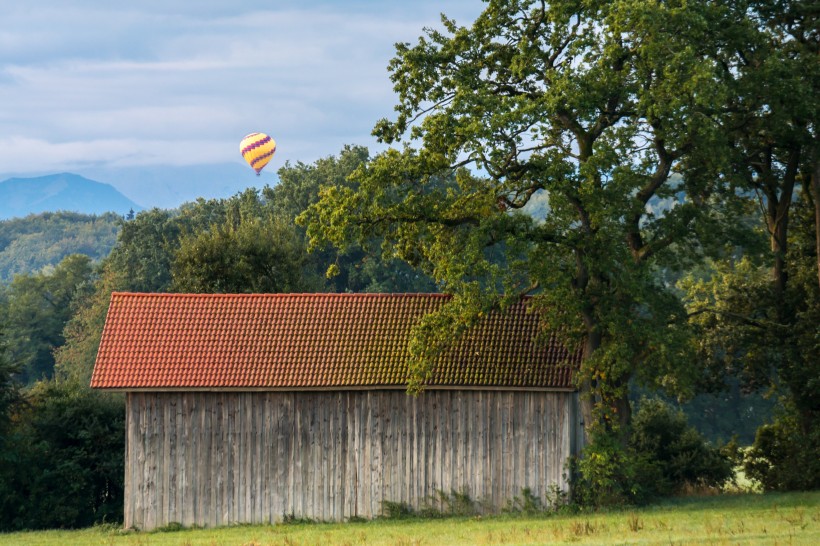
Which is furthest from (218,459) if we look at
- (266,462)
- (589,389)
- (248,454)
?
(589,389)

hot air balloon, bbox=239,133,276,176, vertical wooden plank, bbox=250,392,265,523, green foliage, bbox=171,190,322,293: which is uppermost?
hot air balloon, bbox=239,133,276,176

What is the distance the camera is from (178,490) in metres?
28.3

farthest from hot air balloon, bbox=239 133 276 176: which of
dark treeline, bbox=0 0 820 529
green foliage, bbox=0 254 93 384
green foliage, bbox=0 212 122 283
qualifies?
green foliage, bbox=0 212 122 283

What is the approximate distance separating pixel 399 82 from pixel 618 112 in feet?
17.6

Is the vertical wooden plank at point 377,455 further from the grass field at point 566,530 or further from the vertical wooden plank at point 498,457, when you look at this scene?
the vertical wooden plank at point 498,457

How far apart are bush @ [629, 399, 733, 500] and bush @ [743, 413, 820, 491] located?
842 millimetres

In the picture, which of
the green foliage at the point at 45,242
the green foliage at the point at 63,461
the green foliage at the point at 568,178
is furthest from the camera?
the green foliage at the point at 45,242

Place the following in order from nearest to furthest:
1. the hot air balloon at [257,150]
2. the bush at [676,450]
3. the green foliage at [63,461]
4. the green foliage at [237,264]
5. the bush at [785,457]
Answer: the bush at [785,457]
the green foliage at [63,461]
the bush at [676,450]
the green foliage at [237,264]
the hot air balloon at [257,150]

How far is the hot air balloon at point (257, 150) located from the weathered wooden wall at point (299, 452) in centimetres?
4907

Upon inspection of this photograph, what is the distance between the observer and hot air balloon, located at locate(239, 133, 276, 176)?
3017 inches

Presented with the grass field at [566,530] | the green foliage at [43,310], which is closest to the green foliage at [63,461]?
the grass field at [566,530]

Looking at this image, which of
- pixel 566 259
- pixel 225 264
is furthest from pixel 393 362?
pixel 225 264

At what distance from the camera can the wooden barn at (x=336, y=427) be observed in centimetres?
2762

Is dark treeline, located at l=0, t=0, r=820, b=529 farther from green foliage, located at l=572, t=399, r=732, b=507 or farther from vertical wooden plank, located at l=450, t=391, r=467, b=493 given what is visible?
vertical wooden plank, located at l=450, t=391, r=467, b=493
